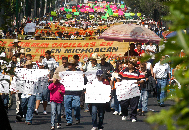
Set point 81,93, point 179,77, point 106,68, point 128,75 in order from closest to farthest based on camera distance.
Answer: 1. point 179,77
2. point 81,93
3. point 128,75
4. point 106,68

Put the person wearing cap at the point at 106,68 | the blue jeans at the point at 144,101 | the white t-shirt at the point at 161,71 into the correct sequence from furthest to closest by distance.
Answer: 1. the white t-shirt at the point at 161,71
2. the person wearing cap at the point at 106,68
3. the blue jeans at the point at 144,101

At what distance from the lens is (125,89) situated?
11.9 m

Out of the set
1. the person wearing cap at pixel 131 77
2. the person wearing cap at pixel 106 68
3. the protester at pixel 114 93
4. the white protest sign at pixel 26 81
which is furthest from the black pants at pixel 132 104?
the white protest sign at pixel 26 81

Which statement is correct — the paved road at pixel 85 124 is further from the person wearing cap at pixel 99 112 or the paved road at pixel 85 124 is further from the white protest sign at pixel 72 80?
the white protest sign at pixel 72 80

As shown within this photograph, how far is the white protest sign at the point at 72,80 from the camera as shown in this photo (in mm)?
11336

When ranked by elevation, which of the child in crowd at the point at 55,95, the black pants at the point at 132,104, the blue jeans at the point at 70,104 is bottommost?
the black pants at the point at 132,104

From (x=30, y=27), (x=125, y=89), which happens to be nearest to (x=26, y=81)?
(x=125, y=89)

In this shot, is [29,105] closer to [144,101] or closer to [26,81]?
[26,81]

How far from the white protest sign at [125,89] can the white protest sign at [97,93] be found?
1298 millimetres

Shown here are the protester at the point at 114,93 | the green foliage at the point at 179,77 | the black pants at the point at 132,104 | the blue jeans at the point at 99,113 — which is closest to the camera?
the green foliage at the point at 179,77

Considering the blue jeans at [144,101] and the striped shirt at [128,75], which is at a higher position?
the striped shirt at [128,75]

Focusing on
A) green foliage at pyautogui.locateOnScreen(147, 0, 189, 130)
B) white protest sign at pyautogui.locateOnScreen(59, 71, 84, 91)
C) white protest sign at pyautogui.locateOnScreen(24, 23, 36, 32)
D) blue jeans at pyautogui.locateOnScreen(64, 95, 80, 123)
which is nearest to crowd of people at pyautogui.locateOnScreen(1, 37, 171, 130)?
blue jeans at pyautogui.locateOnScreen(64, 95, 80, 123)

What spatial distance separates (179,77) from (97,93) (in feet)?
30.3

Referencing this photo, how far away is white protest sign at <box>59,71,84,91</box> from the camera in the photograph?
11336mm
